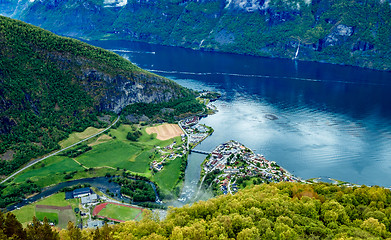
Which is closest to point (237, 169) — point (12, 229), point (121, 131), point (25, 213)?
point (121, 131)

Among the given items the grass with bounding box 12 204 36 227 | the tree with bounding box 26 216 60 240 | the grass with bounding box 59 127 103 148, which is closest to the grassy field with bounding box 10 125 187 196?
the grass with bounding box 59 127 103 148

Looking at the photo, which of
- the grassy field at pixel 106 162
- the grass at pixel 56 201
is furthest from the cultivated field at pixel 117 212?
the grassy field at pixel 106 162

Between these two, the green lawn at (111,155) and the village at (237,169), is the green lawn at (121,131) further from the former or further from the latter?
the village at (237,169)

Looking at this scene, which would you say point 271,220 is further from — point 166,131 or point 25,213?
point 166,131

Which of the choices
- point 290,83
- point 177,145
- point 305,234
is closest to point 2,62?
point 177,145

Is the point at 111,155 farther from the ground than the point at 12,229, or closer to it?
closer to it

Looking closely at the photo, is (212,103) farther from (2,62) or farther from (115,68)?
(2,62)
